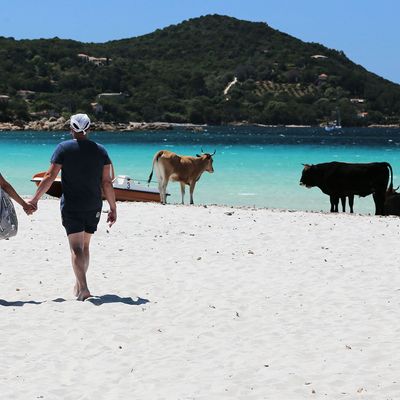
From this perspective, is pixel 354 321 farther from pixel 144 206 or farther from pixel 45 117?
pixel 45 117

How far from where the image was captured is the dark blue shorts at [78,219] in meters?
7.30

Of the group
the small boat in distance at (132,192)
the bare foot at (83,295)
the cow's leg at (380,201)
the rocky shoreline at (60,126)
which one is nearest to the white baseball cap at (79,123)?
the bare foot at (83,295)

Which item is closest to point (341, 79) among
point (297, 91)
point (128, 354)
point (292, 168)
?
point (297, 91)

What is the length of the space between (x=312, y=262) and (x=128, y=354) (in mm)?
4546

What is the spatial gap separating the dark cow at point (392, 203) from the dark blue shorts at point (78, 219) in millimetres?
11681

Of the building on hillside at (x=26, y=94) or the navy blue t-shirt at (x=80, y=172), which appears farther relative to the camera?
the building on hillside at (x=26, y=94)

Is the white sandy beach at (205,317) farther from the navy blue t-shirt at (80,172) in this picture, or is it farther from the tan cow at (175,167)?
the tan cow at (175,167)

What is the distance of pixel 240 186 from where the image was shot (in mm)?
31891

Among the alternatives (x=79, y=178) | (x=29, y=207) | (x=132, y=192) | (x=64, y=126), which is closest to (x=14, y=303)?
(x=29, y=207)

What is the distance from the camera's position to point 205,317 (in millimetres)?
7250

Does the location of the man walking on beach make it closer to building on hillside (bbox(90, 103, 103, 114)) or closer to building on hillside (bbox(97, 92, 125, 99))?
building on hillside (bbox(90, 103, 103, 114))

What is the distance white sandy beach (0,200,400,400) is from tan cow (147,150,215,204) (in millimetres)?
6070

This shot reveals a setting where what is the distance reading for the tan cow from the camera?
18625 mm

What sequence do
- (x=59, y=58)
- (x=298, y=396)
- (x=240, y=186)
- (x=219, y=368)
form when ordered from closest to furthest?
(x=298, y=396) < (x=219, y=368) < (x=240, y=186) < (x=59, y=58)
